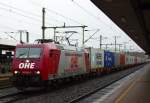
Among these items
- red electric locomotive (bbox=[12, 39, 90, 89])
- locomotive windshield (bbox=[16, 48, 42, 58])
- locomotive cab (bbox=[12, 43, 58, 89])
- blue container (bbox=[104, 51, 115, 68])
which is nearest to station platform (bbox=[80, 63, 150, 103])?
red electric locomotive (bbox=[12, 39, 90, 89])

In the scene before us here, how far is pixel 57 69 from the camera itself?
22.9 meters

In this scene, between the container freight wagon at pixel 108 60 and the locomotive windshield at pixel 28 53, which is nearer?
the locomotive windshield at pixel 28 53

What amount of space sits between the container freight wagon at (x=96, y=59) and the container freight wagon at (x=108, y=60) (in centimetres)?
190

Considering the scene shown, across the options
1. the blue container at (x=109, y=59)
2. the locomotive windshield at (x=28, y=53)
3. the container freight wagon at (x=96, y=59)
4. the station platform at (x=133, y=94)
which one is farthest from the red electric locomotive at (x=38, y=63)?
the blue container at (x=109, y=59)

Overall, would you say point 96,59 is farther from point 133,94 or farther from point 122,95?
point 122,95

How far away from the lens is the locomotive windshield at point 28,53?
21.6 metres

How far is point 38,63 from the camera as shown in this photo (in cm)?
2103

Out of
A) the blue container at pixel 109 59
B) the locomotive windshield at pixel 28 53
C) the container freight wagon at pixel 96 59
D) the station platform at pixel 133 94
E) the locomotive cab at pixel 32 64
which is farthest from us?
the blue container at pixel 109 59

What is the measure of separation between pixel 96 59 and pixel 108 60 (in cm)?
853

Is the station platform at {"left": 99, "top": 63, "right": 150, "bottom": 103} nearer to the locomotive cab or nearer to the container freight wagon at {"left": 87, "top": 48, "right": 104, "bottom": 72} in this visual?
the locomotive cab

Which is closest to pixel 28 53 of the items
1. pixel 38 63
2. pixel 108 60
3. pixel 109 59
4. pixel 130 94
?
pixel 38 63

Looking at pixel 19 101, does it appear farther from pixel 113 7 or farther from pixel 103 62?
pixel 103 62

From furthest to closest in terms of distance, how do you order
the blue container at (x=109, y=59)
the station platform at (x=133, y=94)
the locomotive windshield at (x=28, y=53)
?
the blue container at (x=109, y=59)
the locomotive windshield at (x=28, y=53)
the station platform at (x=133, y=94)

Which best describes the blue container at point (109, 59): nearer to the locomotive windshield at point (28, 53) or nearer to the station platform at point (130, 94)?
the station platform at point (130, 94)
